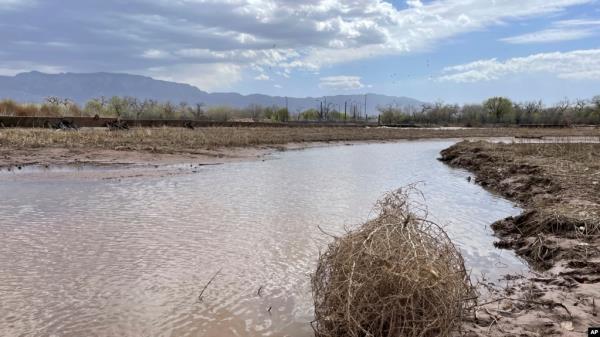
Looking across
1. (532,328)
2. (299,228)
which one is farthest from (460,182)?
(532,328)

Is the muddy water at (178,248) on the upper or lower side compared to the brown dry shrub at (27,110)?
lower

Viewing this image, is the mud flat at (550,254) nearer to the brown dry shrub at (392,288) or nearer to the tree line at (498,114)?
the brown dry shrub at (392,288)

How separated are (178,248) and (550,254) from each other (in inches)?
285

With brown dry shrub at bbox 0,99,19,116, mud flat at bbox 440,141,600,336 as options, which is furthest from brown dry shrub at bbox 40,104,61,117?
mud flat at bbox 440,141,600,336

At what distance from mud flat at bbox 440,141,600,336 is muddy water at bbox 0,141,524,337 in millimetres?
640

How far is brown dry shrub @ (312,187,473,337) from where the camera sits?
5066mm

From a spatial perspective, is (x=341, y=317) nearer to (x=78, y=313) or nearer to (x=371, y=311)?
(x=371, y=311)

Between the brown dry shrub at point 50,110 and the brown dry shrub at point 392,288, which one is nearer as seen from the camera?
the brown dry shrub at point 392,288

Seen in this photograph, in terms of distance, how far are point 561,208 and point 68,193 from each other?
14.3 meters

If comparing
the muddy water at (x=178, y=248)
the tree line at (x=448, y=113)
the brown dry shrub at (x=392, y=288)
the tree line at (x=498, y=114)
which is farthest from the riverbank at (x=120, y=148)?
the tree line at (x=498, y=114)

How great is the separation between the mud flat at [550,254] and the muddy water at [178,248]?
640mm

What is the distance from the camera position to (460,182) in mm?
21531

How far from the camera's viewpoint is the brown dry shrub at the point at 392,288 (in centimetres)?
507

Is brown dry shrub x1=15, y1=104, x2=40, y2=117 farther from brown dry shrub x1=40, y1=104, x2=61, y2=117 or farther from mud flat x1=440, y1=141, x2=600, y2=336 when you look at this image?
mud flat x1=440, y1=141, x2=600, y2=336
